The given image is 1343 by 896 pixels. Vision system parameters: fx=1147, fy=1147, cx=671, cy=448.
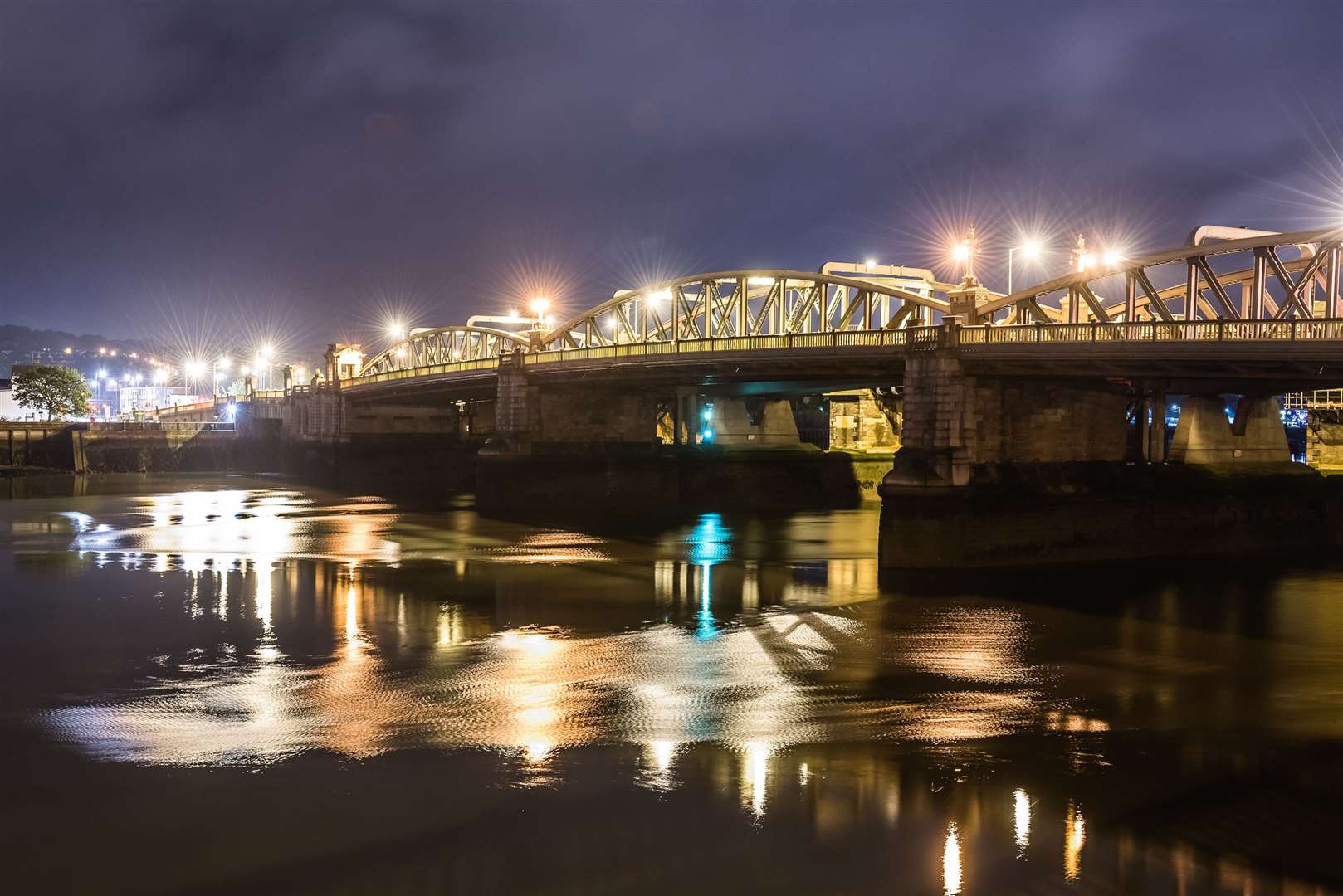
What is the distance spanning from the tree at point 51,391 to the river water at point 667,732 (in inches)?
4113

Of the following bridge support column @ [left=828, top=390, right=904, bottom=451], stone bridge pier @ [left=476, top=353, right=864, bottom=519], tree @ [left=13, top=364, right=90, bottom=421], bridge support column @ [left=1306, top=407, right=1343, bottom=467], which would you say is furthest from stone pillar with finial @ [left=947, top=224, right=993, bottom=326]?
tree @ [left=13, top=364, right=90, bottom=421]

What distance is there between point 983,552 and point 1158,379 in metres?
8.64

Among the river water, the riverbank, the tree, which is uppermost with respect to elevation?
the tree

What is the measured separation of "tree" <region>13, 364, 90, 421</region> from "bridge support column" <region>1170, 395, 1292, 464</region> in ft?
401

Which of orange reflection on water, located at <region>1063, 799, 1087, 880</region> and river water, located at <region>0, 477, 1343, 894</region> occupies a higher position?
river water, located at <region>0, 477, 1343, 894</region>

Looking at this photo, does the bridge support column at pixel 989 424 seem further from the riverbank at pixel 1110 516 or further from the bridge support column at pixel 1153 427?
the bridge support column at pixel 1153 427

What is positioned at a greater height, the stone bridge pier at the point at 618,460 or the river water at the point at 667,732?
the stone bridge pier at the point at 618,460

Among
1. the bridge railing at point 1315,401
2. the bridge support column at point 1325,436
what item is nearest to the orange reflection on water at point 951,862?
the bridge railing at point 1315,401

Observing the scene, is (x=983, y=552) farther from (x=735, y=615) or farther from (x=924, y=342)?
(x=735, y=615)

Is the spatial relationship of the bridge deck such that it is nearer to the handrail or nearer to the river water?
the handrail

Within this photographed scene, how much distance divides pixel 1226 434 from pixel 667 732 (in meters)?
32.2

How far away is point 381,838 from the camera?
13164mm

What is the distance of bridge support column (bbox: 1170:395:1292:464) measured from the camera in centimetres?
4175

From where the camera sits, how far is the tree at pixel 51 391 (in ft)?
418
